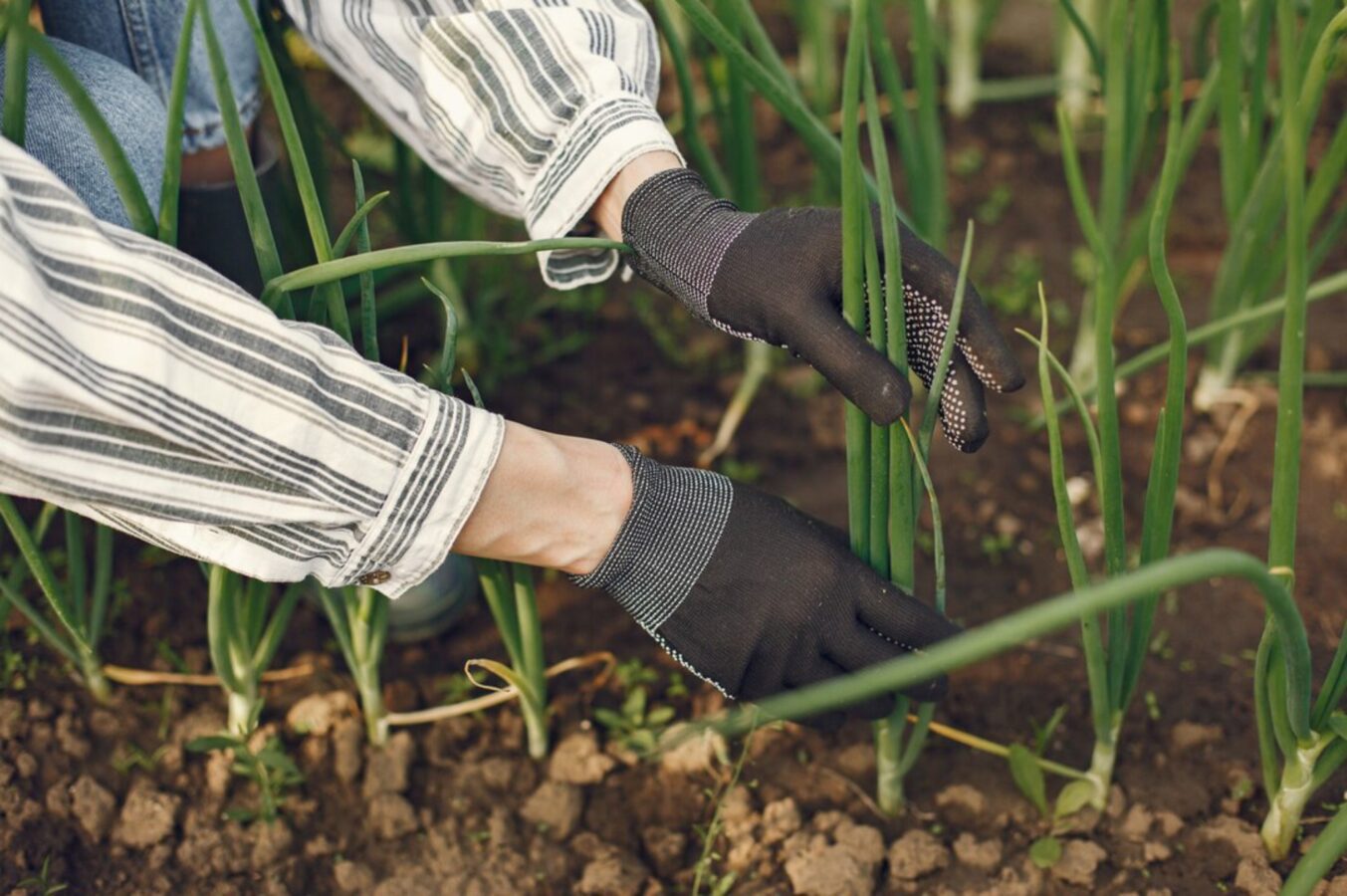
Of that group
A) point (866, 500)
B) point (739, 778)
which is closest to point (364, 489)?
point (866, 500)

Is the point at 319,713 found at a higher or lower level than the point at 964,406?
lower

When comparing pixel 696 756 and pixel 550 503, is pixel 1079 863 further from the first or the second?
pixel 550 503

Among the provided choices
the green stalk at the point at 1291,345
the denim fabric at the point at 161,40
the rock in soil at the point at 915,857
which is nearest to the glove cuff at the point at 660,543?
the rock in soil at the point at 915,857

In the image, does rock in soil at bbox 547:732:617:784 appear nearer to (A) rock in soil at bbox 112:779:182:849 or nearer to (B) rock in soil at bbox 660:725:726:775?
(B) rock in soil at bbox 660:725:726:775

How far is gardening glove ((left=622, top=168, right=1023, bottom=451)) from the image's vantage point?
3.52ft

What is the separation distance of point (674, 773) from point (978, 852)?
33 cm

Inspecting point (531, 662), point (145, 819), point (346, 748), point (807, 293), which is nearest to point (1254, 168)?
point (807, 293)

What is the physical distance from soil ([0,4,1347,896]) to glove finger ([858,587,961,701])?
208 millimetres

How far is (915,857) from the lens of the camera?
1.24 meters

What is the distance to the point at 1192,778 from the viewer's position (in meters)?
1.30

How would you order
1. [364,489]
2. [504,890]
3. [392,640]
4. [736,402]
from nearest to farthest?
[364,489]
[504,890]
[392,640]
[736,402]

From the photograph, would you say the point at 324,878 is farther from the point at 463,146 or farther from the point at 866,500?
the point at 463,146

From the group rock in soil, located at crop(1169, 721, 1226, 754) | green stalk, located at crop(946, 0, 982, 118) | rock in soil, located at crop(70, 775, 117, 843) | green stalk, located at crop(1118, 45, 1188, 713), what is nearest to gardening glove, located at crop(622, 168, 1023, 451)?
green stalk, located at crop(1118, 45, 1188, 713)

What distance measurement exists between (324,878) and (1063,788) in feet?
2.51
